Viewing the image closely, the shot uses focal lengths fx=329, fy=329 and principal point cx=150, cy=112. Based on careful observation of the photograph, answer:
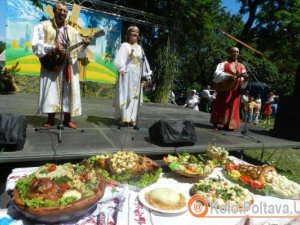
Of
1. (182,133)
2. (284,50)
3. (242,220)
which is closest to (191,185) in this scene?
(242,220)

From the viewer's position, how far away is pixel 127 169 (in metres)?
3.34

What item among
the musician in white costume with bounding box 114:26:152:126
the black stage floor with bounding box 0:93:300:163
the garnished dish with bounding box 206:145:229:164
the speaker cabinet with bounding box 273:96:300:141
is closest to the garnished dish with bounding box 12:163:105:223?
the black stage floor with bounding box 0:93:300:163

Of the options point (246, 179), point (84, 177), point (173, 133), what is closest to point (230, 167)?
point (246, 179)

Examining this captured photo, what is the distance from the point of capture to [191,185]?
3.59 metres

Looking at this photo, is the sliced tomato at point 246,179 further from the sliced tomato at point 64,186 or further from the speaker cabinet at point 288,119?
the speaker cabinet at point 288,119

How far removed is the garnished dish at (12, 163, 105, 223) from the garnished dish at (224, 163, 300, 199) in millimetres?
1675

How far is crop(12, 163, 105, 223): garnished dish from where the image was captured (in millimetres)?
2439

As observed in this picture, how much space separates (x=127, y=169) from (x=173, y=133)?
1.71 m

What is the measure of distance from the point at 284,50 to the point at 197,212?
1879 cm

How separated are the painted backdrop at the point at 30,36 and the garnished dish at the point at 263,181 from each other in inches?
290

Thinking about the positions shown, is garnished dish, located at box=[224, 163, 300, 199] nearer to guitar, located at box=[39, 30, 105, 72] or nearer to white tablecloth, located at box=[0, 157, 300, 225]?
white tablecloth, located at box=[0, 157, 300, 225]

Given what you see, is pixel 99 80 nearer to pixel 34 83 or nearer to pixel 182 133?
pixel 34 83

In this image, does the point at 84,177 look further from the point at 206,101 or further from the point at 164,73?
the point at 206,101

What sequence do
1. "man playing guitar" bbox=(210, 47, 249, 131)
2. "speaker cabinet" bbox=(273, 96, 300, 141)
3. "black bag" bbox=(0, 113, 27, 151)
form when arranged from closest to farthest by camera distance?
"black bag" bbox=(0, 113, 27, 151), "man playing guitar" bbox=(210, 47, 249, 131), "speaker cabinet" bbox=(273, 96, 300, 141)
